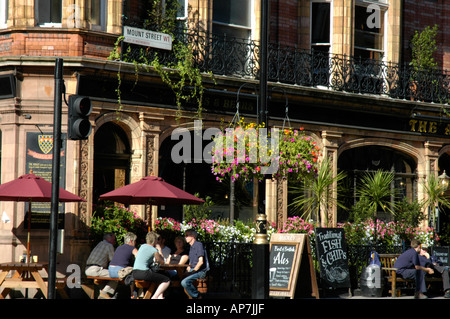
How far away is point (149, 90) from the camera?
18.7 meters

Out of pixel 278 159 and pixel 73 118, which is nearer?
pixel 73 118

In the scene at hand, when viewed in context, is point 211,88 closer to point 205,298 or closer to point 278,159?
point 278,159

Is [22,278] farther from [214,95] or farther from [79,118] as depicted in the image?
[214,95]

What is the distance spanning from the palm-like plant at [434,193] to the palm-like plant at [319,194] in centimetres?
260

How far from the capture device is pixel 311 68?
21.5 m

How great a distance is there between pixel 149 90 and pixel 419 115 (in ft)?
27.3

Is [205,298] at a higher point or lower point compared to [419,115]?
lower

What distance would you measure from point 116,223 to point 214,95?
4081mm

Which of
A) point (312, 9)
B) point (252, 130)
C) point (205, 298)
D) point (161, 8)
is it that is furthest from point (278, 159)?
point (312, 9)

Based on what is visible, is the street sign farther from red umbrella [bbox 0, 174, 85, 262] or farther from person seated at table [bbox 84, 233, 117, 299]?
person seated at table [bbox 84, 233, 117, 299]

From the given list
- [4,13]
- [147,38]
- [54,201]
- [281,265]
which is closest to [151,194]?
[281,265]

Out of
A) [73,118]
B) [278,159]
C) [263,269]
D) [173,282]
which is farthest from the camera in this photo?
[278,159]

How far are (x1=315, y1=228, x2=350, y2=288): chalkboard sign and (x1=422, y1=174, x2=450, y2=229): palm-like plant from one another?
16.1ft

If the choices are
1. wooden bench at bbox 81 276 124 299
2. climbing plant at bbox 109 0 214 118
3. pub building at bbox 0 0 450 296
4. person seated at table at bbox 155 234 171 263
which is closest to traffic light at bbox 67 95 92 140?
wooden bench at bbox 81 276 124 299
